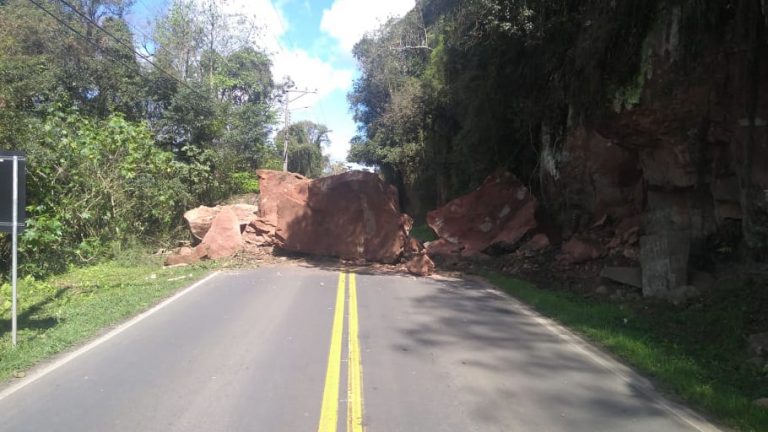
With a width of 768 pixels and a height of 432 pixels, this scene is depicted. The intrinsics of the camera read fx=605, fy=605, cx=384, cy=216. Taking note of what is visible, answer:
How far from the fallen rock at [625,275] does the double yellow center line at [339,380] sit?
234 inches

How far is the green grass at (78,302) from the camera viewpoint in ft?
25.0

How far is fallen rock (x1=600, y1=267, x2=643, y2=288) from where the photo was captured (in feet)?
39.0

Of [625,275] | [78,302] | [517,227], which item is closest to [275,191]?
[517,227]

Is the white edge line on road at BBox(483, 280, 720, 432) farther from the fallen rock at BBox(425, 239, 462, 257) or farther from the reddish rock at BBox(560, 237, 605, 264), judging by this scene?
the fallen rock at BBox(425, 239, 462, 257)

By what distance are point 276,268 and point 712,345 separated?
10668mm

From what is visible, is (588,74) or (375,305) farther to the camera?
(588,74)

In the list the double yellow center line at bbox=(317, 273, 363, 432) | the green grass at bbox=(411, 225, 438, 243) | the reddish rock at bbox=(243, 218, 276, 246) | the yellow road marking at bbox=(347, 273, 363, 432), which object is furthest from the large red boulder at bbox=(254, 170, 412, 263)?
the green grass at bbox=(411, 225, 438, 243)

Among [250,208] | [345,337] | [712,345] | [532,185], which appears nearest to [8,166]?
[345,337]

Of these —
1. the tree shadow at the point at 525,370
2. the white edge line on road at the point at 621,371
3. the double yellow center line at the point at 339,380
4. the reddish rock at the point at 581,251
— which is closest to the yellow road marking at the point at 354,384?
the double yellow center line at the point at 339,380

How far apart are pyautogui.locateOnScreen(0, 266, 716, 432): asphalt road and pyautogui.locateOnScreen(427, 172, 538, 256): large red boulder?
819 centimetres

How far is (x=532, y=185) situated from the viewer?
2080 cm

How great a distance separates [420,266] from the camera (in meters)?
15.5

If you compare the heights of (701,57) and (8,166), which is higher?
(701,57)

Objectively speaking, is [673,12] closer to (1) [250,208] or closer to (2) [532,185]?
(2) [532,185]
